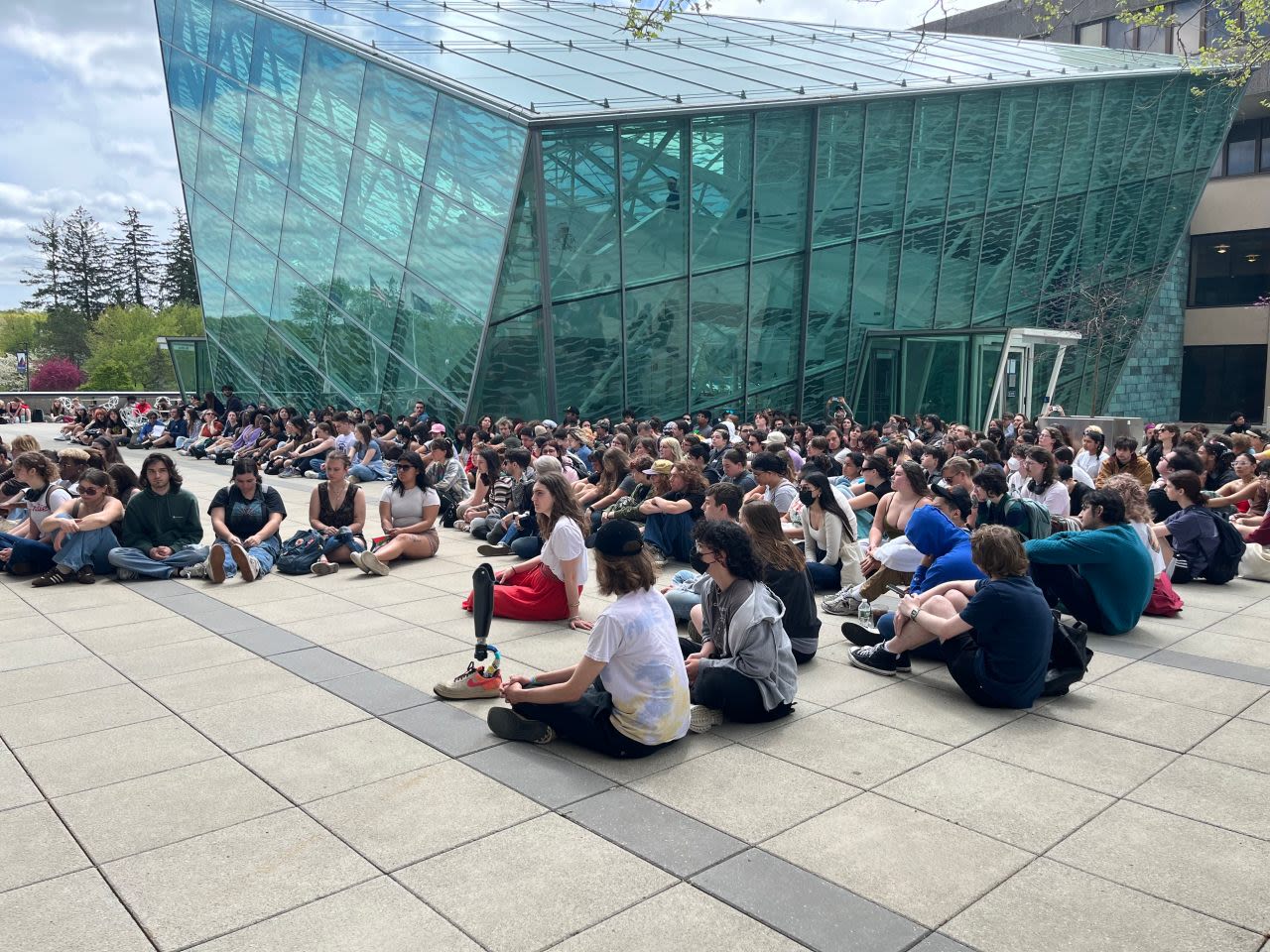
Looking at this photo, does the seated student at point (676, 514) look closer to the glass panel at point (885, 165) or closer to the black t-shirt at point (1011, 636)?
the black t-shirt at point (1011, 636)

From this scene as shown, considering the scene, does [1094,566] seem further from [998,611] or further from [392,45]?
[392,45]

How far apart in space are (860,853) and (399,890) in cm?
189

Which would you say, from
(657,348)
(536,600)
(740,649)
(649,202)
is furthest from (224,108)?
(740,649)

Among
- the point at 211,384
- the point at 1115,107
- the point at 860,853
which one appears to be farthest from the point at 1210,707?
the point at 211,384

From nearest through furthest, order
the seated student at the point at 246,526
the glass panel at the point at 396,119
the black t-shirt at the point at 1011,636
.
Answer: the black t-shirt at the point at 1011,636 → the seated student at the point at 246,526 → the glass panel at the point at 396,119

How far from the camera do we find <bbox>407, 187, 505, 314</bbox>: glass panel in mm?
20156

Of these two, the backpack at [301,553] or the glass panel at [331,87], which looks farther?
the glass panel at [331,87]

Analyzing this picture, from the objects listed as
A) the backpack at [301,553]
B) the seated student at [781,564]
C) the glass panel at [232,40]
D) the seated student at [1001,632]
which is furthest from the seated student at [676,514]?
the glass panel at [232,40]

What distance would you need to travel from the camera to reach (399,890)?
152 inches

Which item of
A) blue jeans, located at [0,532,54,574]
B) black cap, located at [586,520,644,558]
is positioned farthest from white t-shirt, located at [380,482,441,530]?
black cap, located at [586,520,644,558]

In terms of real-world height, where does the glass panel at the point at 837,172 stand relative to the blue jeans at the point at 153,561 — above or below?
above

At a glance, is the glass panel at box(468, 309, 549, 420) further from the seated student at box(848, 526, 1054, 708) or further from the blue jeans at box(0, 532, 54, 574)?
the seated student at box(848, 526, 1054, 708)

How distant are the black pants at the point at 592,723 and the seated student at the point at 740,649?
507 mm

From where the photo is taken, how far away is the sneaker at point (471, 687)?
6.12m
